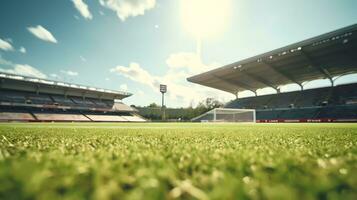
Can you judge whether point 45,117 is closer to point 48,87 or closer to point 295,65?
point 48,87

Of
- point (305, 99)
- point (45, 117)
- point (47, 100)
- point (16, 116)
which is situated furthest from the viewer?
point (47, 100)

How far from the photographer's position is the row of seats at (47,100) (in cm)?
4094

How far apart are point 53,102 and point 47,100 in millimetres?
1149

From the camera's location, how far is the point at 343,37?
2812 centimetres

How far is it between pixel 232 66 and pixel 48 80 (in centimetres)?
3658

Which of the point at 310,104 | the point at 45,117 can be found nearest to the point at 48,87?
the point at 45,117

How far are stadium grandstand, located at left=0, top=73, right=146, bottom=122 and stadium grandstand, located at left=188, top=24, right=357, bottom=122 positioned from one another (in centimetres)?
2240

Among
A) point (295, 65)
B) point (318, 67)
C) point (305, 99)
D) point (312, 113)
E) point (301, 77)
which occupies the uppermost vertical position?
point (295, 65)

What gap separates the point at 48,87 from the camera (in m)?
47.3

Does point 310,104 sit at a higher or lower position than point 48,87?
lower

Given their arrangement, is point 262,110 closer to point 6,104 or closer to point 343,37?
point 343,37

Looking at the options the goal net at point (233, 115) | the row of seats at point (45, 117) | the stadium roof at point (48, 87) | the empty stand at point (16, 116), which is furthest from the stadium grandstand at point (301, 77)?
the empty stand at point (16, 116)

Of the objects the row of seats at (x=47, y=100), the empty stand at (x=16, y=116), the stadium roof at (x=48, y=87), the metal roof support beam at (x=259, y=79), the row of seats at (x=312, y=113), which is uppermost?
the metal roof support beam at (x=259, y=79)

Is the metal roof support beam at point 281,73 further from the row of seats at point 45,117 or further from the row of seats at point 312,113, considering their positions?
the row of seats at point 45,117
